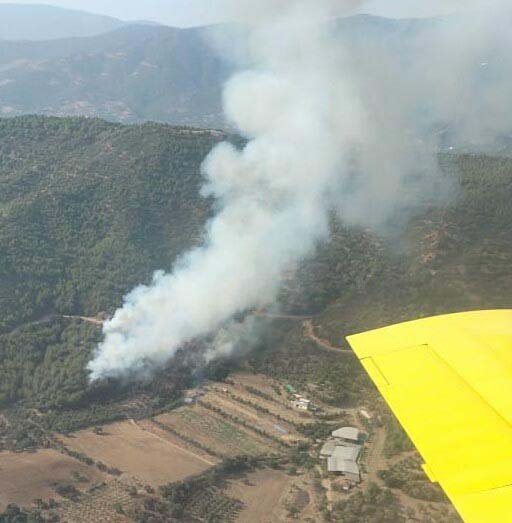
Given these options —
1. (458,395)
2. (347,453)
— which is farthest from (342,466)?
(458,395)

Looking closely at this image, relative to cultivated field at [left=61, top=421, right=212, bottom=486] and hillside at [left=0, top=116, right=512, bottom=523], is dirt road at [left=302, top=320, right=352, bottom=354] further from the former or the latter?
cultivated field at [left=61, top=421, right=212, bottom=486]

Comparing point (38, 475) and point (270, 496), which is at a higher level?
point (38, 475)

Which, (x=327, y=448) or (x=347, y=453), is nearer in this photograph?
(x=347, y=453)

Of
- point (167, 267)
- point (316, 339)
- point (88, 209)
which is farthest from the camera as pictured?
point (88, 209)

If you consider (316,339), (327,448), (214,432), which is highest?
(316,339)

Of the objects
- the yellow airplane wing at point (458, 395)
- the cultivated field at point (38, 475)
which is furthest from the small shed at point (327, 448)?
the yellow airplane wing at point (458, 395)

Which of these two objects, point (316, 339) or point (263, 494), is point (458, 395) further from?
point (316, 339)

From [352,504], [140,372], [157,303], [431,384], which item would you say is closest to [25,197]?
[157,303]
